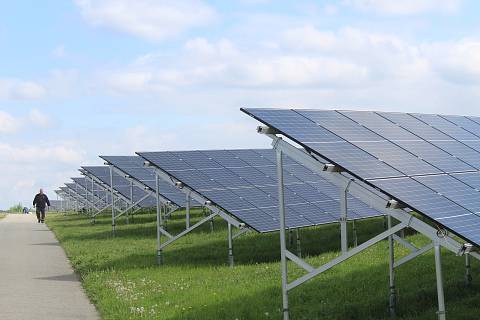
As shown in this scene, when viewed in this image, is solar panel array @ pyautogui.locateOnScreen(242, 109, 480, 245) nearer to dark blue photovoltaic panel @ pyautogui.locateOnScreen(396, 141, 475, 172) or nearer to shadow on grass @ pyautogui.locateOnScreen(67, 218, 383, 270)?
dark blue photovoltaic panel @ pyautogui.locateOnScreen(396, 141, 475, 172)

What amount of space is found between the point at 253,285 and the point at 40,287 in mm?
4403

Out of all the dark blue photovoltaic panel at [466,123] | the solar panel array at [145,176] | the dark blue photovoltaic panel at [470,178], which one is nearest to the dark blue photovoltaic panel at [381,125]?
the dark blue photovoltaic panel at [470,178]

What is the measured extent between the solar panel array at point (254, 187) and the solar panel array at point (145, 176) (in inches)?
171

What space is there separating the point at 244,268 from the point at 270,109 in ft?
16.8

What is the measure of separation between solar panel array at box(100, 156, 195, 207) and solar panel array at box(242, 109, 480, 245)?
13825 mm

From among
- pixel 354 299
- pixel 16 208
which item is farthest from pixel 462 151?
pixel 16 208

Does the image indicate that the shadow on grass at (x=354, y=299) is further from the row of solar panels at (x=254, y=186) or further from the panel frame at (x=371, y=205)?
the row of solar panels at (x=254, y=186)

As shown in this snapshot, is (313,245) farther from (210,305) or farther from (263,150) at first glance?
(210,305)

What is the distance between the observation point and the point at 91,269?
1559 centimetres

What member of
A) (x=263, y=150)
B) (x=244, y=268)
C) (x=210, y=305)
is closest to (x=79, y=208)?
(x=263, y=150)

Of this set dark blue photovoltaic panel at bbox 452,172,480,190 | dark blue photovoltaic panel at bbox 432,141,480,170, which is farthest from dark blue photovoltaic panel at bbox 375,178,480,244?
dark blue photovoltaic panel at bbox 432,141,480,170

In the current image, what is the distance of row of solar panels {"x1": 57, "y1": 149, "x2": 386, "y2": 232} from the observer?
15734 mm

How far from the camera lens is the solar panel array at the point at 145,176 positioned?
982 inches

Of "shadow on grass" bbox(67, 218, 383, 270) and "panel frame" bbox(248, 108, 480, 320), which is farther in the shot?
"shadow on grass" bbox(67, 218, 383, 270)
